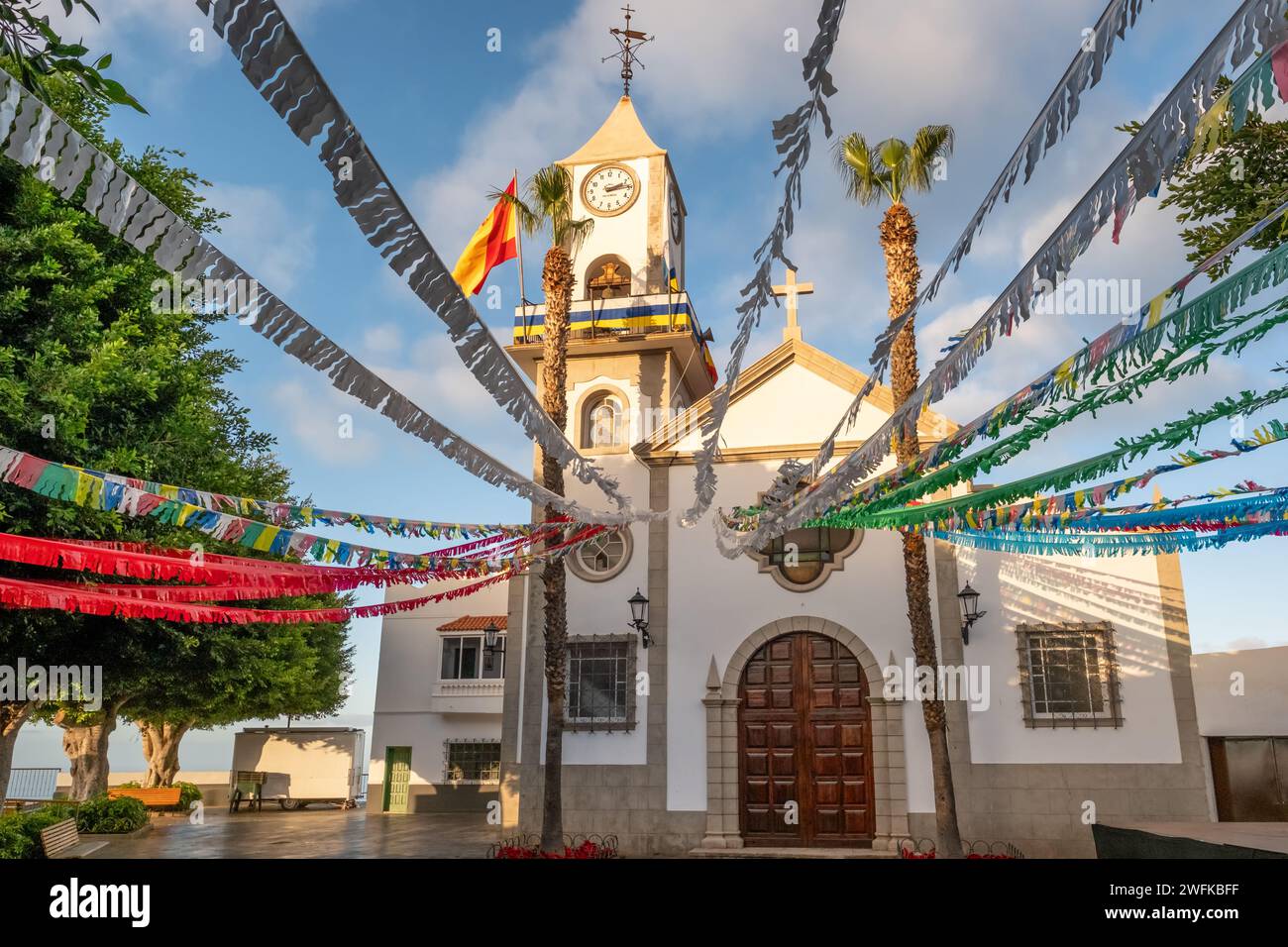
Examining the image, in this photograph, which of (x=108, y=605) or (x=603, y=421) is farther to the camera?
(x=603, y=421)

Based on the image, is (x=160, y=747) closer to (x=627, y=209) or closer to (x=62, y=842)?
(x=62, y=842)

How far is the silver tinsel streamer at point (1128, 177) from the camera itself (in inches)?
104

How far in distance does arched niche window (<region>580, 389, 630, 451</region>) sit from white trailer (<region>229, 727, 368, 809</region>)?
56.6 feet

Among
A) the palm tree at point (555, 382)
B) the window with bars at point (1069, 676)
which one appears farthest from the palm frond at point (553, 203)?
the window with bars at point (1069, 676)

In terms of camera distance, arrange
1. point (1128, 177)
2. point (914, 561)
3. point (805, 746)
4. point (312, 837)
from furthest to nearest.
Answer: point (312, 837)
point (805, 746)
point (914, 561)
point (1128, 177)

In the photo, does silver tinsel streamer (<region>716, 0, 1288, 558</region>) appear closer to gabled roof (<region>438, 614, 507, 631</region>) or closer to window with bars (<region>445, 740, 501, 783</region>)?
gabled roof (<region>438, 614, 507, 631</region>)

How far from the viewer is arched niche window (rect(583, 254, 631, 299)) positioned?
18.9 meters

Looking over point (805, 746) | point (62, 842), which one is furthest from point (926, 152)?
point (62, 842)

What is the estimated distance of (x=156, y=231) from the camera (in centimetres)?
319

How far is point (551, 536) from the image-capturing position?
13.5 m

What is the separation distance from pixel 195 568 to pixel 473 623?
61.8 feet

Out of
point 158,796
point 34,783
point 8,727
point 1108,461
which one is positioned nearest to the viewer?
point 1108,461
